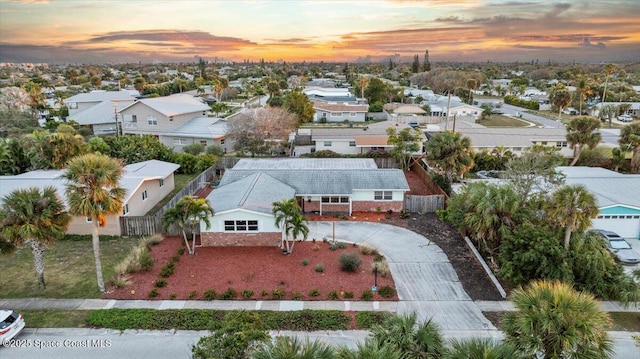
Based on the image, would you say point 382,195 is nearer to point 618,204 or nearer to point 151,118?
point 618,204

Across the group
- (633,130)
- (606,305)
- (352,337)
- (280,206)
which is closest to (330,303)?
(352,337)

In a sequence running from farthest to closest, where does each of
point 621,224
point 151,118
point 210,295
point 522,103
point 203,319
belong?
point 522,103 → point 151,118 → point 621,224 → point 210,295 → point 203,319

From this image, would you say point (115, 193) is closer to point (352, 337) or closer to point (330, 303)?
point (330, 303)

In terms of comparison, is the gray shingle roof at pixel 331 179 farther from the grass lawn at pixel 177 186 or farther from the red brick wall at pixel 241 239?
the red brick wall at pixel 241 239

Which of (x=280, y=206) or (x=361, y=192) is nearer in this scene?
(x=280, y=206)

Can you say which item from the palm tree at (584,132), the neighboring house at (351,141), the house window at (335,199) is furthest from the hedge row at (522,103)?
the house window at (335,199)

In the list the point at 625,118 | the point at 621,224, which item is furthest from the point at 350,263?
the point at 625,118

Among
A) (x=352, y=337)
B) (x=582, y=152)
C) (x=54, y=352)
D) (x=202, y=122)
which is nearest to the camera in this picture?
(x=54, y=352)

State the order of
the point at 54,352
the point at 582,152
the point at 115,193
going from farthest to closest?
the point at 582,152, the point at 115,193, the point at 54,352
